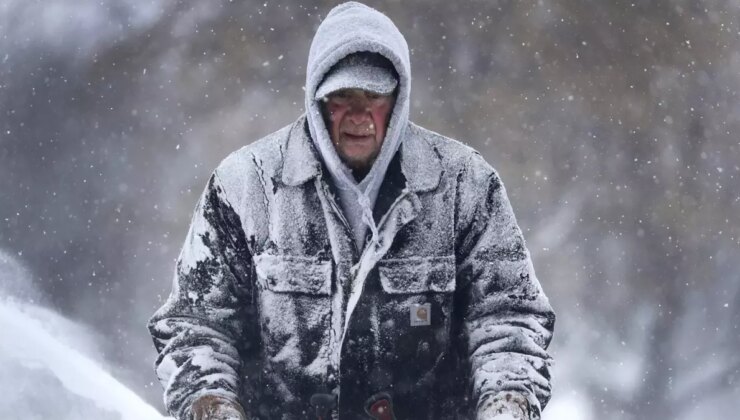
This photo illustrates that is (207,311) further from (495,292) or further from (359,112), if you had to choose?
(495,292)

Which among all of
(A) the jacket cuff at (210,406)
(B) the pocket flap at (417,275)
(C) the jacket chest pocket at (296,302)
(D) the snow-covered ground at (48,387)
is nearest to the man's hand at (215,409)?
(A) the jacket cuff at (210,406)

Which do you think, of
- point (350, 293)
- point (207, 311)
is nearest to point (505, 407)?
point (350, 293)

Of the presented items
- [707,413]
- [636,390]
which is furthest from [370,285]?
[636,390]

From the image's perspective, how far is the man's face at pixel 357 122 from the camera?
3.08 meters

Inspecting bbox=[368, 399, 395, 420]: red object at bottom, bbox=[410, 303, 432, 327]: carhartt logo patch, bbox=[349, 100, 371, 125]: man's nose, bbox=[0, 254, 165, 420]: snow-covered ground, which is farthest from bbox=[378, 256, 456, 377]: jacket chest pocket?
bbox=[0, 254, 165, 420]: snow-covered ground

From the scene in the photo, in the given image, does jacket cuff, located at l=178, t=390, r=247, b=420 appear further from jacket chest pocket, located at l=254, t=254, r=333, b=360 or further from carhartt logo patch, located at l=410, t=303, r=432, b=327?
carhartt logo patch, located at l=410, t=303, r=432, b=327

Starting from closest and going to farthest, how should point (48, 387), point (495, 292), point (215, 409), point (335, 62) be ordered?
point (215, 409), point (335, 62), point (495, 292), point (48, 387)

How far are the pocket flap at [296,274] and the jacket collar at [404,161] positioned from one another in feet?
0.68

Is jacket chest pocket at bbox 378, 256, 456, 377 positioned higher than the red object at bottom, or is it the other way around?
jacket chest pocket at bbox 378, 256, 456, 377

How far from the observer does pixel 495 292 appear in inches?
124

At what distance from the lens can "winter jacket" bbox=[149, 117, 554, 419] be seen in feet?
10.1

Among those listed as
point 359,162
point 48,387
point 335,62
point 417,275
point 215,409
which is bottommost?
point 215,409

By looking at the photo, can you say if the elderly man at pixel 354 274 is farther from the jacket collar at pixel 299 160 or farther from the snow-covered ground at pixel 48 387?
the snow-covered ground at pixel 48 387

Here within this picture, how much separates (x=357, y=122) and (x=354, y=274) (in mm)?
389
